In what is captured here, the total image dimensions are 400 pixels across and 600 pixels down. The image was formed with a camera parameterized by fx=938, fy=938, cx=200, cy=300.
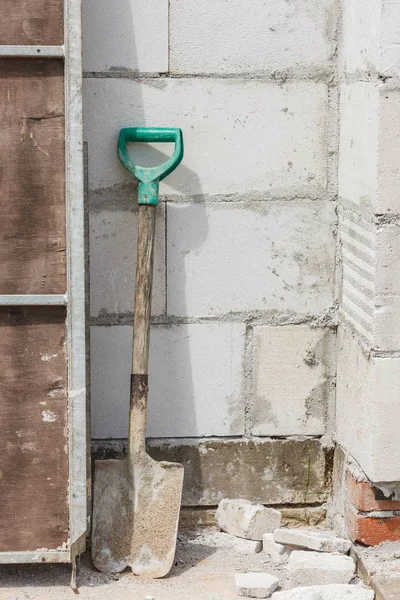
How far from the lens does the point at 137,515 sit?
3.08 metres

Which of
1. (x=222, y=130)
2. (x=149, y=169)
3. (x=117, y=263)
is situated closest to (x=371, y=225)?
(x=222, y=130)

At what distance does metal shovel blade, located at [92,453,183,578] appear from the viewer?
3.04 m

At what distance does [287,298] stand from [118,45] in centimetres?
102

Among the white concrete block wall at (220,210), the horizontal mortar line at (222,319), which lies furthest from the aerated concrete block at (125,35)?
the horizontal mortar line at (222,319)

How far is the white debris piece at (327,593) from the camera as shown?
2805 millimetres

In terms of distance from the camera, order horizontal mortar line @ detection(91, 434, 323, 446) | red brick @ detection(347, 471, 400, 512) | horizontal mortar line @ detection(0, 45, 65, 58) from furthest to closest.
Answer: horizontal mortar line @ detection(91, 434, 323, 446) < red brick @ detection(347, 471, 400, 512) < horizontal mortar line @ detection(0, 45, 65, 58)

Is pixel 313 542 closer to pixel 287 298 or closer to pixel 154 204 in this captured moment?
pixel 287 298

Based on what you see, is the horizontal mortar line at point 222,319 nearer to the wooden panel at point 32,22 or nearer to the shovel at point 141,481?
the shovel at point 141,481

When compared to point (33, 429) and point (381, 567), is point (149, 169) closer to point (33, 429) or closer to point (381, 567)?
point (33, 429)

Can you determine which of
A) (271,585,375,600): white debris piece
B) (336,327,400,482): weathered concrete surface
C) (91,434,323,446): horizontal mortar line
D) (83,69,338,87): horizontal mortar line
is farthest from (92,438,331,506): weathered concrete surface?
(83,69,338,87): horizontal mortar line

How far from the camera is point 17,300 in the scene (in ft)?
9.22

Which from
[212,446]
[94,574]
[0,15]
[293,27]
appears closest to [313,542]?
[212,446]

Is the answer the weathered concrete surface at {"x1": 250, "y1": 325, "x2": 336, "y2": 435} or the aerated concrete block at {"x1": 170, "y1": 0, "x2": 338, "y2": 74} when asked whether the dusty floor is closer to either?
the weathered concrete surface at {"x1": 250, "y1": 325, "x2": 336, "y2": 435}

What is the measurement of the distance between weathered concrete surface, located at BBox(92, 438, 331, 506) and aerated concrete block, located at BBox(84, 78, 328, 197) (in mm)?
881
